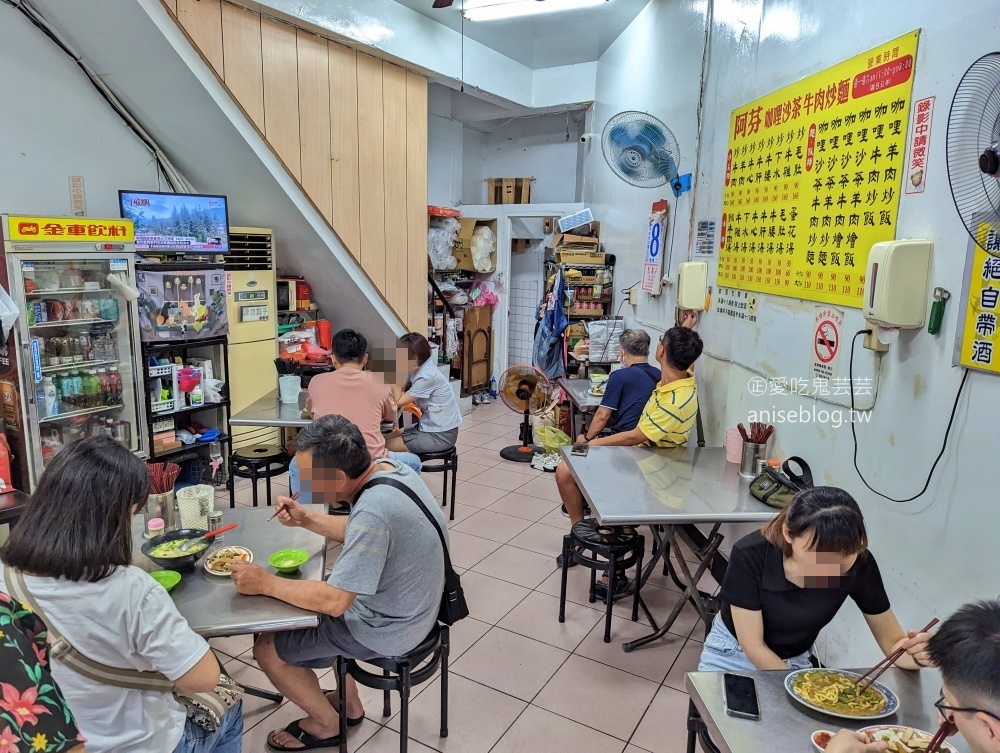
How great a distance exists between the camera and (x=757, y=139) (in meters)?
3.47

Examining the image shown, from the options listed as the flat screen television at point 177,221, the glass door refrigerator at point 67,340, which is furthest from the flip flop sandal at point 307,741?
the flat screen television at point 177,221

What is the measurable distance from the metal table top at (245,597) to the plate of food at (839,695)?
1.31m

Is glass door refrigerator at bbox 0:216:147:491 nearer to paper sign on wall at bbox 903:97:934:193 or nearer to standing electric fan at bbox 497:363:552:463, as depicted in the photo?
standing electric fan at bbox 497:363:552:463

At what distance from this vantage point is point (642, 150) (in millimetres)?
4363

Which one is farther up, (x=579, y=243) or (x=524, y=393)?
(x=579, y=243)

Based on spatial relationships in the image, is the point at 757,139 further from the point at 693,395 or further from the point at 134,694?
the point at 134,694

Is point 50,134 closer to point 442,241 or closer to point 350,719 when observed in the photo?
point 442,241

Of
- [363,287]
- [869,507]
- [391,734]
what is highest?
[363,287]

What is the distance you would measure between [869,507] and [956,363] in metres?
0.72

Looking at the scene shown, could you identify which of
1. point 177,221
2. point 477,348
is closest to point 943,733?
point 177,221

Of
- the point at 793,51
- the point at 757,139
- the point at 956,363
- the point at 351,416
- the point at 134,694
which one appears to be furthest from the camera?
the point at 351,416

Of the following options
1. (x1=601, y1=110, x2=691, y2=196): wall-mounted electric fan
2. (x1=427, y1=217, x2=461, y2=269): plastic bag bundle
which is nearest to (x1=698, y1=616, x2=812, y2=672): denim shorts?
(x1=601, y1=110, x2=691, y2=196): wall-mounted electric fan

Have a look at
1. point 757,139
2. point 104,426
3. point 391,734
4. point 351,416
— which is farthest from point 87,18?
point 391,734

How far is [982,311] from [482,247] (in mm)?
5843
